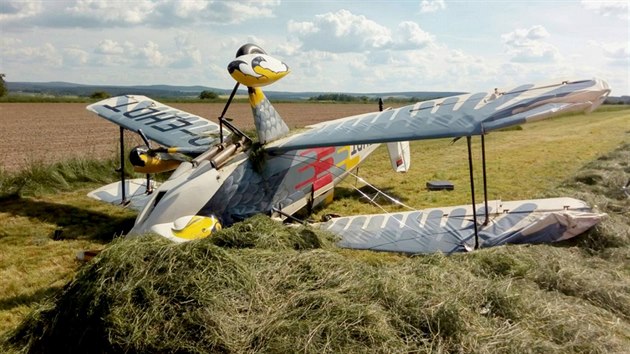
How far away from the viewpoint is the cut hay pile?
3379 mm

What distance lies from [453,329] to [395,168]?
26.9ft

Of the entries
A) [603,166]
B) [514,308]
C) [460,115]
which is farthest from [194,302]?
[603,166]

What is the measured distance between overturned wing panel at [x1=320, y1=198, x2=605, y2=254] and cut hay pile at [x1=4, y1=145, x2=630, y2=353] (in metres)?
1.38

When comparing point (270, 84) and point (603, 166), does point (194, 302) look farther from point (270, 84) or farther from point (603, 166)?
point (603, 166)

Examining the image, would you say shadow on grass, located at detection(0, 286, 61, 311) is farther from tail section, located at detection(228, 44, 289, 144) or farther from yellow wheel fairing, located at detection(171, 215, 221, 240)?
tail section, located at detection(228, 44, 289, 144)

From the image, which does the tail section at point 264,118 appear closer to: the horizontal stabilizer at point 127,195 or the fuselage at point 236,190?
the fuselage at point 236,190

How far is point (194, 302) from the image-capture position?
3.60m

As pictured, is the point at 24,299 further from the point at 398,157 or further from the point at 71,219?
the point at 398,157

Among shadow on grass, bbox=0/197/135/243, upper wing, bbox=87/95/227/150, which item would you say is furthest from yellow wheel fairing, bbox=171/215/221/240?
upper wing, bbox=87/95/227/150

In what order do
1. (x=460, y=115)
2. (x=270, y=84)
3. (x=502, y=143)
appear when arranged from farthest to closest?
(x=502, y=143) → (x=270, y=84) → (x=460, y=115)

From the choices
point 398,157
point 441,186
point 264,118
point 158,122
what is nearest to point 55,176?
point 158,122

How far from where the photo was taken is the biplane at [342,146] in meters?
5.81

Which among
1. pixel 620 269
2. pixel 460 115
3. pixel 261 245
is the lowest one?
pixel 620 269

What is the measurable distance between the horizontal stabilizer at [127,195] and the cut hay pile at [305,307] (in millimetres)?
4397
